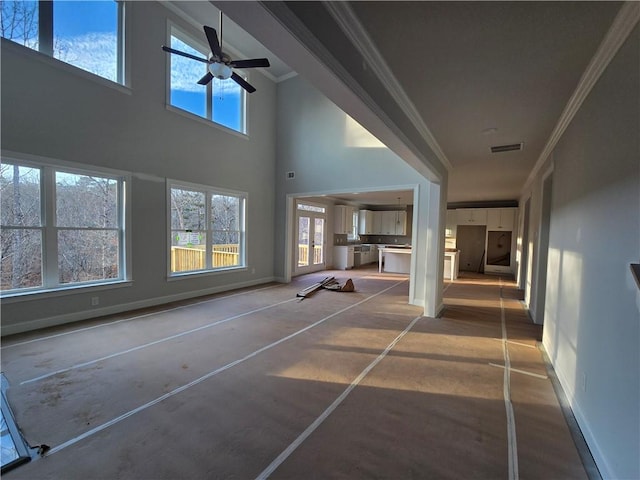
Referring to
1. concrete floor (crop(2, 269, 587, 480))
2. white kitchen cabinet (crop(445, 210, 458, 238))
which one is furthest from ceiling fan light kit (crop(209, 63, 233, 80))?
white kitchen cabinet (crop(445, 210, 458, 238))

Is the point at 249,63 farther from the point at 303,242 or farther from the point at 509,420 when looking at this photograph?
the point at 303,242

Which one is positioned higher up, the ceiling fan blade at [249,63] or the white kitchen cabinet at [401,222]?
the ceiling fan blade at [249,63]

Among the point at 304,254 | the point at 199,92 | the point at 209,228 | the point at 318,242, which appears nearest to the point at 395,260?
the point at 318,242

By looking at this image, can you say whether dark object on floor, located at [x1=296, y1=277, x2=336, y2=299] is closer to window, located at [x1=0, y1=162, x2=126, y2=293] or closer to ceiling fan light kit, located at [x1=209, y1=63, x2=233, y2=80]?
window, located at [x1=0, y1=162, x2=126, y2=293]

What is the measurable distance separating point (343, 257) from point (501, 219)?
520 cm

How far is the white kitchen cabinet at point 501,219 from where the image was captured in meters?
9.52

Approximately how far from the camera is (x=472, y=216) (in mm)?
10039

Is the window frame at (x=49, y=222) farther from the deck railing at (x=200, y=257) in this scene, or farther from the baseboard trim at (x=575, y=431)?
the baseboard trim at (x=575, y=431)

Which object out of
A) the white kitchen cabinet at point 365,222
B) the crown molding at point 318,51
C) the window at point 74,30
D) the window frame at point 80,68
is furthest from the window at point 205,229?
the white kitchen cabinet at point 365,222

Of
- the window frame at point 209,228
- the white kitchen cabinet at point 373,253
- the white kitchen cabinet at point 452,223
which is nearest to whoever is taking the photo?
the window frame at point 209,228

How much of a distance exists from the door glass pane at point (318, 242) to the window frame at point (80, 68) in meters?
6.32

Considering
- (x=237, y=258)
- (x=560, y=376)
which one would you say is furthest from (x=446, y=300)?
(x=237, y=258)

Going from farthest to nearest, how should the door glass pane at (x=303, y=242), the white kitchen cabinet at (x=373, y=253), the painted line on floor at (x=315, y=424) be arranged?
1. the white kitchen cabinet at (x=373, y=253)
2. the door glass pane at (x=303, y=242)
3. the painted line on floor at (x=315, y=424)

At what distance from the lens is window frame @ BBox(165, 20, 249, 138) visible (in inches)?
206
